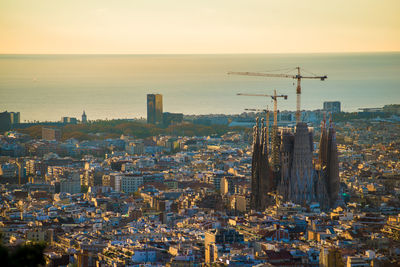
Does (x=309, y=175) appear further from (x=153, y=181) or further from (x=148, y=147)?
(x=148, y=147)

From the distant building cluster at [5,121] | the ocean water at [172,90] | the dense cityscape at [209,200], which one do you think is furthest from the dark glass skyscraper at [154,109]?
the dense cityscape at [209,200]

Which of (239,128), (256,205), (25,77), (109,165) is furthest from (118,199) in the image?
(25,77)

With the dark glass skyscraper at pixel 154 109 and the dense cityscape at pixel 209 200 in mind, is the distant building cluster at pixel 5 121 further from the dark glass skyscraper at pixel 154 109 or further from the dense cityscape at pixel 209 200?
the dark glass skyscraper at pixel 154 109

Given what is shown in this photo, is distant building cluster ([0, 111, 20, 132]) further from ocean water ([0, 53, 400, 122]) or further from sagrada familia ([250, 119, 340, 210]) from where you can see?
sagrada familia ([250, 119, 340, 210])

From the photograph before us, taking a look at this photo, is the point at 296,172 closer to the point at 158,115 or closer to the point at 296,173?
the point at 296,173

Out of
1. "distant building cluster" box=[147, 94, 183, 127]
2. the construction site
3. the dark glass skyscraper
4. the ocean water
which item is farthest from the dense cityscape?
the ocean water

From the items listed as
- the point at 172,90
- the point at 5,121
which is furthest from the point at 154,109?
the point at 172,90
